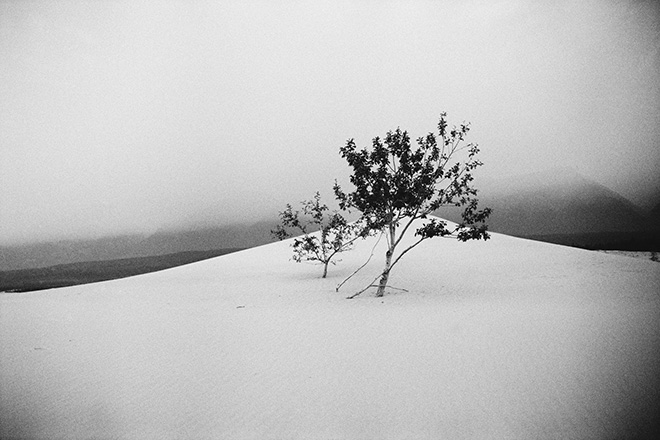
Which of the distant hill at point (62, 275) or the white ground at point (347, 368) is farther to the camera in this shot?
the distant hill at point (62, 275)

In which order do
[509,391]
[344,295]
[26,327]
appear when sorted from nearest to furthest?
[509,391] < [26,327] < [344,295]

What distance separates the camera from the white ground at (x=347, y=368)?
449cm

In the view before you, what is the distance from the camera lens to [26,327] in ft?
35.6

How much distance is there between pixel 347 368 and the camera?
6184mm

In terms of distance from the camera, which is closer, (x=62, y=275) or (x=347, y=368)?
(x=347, y=368)

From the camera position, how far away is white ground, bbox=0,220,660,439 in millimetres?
4492

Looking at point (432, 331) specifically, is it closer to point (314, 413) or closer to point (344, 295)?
point (314, 413)

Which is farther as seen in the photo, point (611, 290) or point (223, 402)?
point (611, 290)

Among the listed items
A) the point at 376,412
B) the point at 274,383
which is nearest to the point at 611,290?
the point at 376,412

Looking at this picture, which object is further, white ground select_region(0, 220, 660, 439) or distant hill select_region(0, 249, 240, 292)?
distant hill select_region(0, 249, 240, 292)

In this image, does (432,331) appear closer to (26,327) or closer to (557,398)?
(557,398)

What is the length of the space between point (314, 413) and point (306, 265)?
77.5 ft

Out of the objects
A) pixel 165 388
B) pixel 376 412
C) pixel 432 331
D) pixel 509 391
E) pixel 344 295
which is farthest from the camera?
pixel 344 295

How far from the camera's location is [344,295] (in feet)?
48.7
